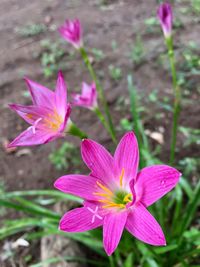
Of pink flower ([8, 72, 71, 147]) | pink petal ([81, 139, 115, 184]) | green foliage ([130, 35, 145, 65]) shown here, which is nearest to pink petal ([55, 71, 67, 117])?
pink flower ([8, 72, 71, 147])

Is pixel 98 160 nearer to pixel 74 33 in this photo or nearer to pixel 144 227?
pixel 144 227

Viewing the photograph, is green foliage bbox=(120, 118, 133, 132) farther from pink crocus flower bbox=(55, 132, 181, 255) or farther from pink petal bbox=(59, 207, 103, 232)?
pink petal bbox=(59, 207, 103, 232)

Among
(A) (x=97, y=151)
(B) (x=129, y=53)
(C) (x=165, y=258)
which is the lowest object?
(C) (x=165, y=258)

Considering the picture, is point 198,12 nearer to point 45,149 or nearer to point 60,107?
point 45,149

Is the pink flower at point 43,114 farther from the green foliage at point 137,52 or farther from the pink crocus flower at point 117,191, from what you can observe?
the green foliage at point 137,52

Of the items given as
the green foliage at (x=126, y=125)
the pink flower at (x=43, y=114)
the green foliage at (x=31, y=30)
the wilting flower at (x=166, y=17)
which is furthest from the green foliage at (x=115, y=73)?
the pink flower at (x=43, y=114)

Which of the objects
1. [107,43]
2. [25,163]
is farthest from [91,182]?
[107,43]

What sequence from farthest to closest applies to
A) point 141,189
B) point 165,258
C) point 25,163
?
point 25,163 → point 165,258 → point 141,189
